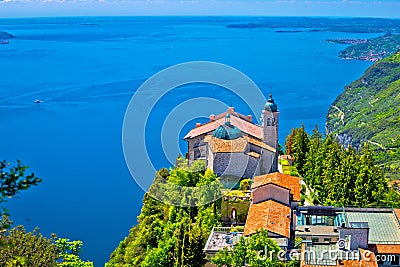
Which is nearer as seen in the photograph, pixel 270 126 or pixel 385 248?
pixel 385 248

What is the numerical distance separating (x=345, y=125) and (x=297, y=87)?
52.5 feet

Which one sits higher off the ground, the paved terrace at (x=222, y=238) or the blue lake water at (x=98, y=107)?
the blue lake water at (x=98, y=107)

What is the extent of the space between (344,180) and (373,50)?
334 ft

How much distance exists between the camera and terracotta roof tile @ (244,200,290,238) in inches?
568

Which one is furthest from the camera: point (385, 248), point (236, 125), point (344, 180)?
point (236, 125)

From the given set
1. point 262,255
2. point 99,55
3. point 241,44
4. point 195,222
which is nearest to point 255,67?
point 99,55

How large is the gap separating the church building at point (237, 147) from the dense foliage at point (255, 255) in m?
8.52

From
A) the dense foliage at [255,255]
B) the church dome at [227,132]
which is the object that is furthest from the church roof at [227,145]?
the dense foliage at [255,255]

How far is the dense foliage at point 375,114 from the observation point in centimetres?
4349

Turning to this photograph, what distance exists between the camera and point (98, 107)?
186ft

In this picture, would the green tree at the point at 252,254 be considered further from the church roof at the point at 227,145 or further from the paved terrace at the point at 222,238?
the church roof at the point at 227,145

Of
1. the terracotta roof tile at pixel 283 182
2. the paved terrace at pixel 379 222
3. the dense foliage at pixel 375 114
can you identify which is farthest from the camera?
the dense foliage at pixel 375 114

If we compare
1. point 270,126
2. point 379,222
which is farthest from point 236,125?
point 379,222

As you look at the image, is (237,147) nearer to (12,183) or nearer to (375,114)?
(12,183)
